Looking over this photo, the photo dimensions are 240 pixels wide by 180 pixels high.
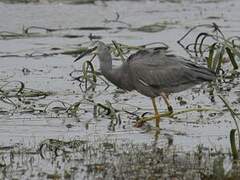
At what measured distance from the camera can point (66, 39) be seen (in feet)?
57.9

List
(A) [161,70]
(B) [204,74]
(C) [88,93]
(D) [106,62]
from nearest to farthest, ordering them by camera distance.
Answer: (B) [204,74]
(A) [161,70]
(D) [106,62]
(C) [88,93]

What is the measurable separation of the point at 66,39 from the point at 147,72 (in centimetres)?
679

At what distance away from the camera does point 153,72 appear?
1110cm

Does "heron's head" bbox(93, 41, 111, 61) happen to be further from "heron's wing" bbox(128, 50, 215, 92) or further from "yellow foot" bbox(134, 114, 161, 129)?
"yellow foot" bbox(134, 114, 161, 129)

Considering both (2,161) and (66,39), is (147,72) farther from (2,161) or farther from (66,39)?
(66,39)

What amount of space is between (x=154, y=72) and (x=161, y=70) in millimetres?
98

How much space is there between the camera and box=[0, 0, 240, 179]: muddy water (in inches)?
387

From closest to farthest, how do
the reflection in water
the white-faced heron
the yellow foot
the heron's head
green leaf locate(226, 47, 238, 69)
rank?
1. the reflection in water
2. the yellow foot
3. the white-faced heron
4. the heron's head
5. green leaf locate(226, 47, 238, 69)

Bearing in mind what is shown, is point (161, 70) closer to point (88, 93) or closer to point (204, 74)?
point (204, 74)

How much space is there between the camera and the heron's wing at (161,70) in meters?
11.0

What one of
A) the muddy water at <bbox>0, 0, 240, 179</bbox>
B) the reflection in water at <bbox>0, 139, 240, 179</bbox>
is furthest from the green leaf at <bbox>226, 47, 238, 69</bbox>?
the reflection in water at <bbox>0, 139, 240, 179</bbox>

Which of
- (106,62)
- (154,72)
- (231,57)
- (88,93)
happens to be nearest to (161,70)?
(154,72)

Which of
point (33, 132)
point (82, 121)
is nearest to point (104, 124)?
point (82, 121)

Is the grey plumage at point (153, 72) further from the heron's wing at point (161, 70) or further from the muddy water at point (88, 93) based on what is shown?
the muddy water at point (88, 93)
